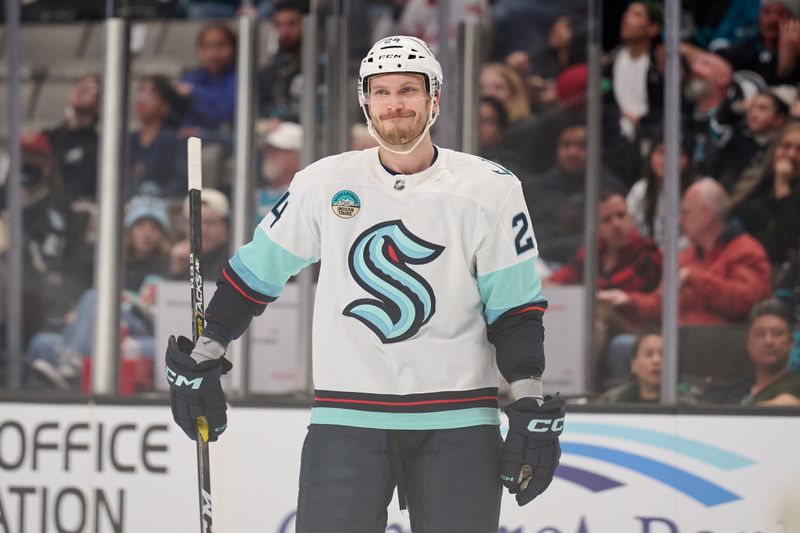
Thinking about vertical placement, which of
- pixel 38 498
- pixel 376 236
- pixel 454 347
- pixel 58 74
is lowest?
pixel 38 498

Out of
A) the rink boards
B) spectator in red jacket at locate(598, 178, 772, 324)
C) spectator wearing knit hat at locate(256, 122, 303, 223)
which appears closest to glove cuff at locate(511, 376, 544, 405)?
the rink boards

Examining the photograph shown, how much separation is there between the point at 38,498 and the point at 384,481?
1.86 metres

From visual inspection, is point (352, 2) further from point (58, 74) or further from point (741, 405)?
point (741, 405)

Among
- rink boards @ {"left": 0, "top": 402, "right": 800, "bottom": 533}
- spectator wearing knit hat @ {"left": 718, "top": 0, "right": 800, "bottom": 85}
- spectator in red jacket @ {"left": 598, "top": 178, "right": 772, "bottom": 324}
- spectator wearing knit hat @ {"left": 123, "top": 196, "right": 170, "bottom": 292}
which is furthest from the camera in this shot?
spectator wearing knit hat @ {"left": 123, "top": 196, "right": 170, "bottom": 292}

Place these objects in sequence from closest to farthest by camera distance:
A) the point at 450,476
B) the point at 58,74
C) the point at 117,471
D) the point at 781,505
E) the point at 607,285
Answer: the point at 450,476
the point at 781,505
the point at 117,471
the point at 607,285
the point at 58,74

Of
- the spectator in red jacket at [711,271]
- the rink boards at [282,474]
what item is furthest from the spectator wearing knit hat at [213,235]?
the spectator in red jacket at [711,271]

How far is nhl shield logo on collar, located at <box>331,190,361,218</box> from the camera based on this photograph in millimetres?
2375

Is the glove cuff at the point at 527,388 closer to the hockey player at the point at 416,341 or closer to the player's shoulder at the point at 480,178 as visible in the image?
the hockey player at the point at 416,341

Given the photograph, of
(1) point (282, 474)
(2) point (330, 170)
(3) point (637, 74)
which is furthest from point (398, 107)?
(3) point (637, 74)

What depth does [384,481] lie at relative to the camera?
7.66 feet

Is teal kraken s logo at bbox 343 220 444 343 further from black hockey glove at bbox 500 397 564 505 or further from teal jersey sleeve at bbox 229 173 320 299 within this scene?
black hockey glove at bbox 500 397 564 505

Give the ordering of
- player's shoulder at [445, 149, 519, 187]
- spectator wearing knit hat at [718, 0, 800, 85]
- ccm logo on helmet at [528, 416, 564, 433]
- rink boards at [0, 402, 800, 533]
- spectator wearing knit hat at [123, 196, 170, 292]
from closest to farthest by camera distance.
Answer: ccm logo on helmet at [528, 416, 564, 433] → player's shoulder at [445, 149, 519, 187] → rink boards at [0, 402, 800, 533] → spectator wearing knit hat at [718, 0, 800, 85] → spectator wearing knit hat at [123, 196, 170, 292]

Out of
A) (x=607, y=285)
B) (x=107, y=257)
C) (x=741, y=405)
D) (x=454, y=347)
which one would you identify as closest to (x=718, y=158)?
(x=607, y=285)

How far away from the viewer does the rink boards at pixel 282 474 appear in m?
3.58
